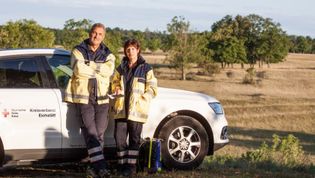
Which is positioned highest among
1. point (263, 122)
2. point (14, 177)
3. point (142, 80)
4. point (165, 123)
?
point (142, 80)

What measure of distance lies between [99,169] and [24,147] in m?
0.89

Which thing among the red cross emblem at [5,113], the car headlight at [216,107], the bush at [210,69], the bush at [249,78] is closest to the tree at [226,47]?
the bush at [210,69]

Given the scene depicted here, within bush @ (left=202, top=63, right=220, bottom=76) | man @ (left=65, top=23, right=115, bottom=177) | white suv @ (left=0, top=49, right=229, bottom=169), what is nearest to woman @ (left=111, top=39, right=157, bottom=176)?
man @ (left=65, top=23, right=115, bottom=177)

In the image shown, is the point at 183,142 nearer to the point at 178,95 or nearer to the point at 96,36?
the point at 178,95

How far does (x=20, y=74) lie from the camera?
7.08 metres

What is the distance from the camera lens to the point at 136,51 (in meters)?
Result: 7.24

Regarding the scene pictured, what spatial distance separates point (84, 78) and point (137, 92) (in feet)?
2.15

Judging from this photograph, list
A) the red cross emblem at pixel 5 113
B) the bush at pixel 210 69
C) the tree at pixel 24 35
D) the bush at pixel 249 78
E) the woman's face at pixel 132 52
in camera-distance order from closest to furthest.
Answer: the red cross emblem at pixel 5 113, the woman's face at pixel 132 52, the tree at pixel 24 35, the bush at pixel 249 78, the bush at pixel 210 69

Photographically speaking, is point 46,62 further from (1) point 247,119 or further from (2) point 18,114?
(1) point 247,119

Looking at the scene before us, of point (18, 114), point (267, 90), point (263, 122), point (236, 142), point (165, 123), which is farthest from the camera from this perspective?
point (267, 90)

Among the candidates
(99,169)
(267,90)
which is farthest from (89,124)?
(267,90)

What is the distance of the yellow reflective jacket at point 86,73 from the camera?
22.5 feet

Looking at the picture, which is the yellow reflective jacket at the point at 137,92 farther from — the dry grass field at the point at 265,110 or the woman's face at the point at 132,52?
the dry grass field at the point at 265,110

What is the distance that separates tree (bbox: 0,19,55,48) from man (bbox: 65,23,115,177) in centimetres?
3118
